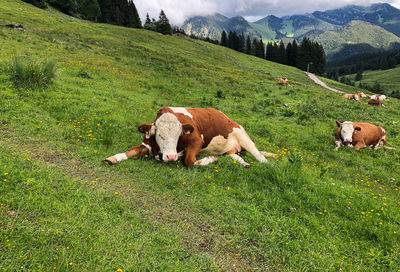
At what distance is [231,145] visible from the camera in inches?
279

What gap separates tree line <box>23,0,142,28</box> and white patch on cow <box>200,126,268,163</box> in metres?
61.3

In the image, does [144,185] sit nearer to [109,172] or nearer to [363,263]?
[109,172]

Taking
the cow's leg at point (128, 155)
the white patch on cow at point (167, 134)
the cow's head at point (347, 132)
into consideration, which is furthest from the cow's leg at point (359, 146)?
the cow's leg at point (128, 155)

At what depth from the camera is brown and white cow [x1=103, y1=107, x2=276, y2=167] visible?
5.77 metres

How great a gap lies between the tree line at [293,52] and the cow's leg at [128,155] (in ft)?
258

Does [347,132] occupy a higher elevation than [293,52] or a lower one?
lower

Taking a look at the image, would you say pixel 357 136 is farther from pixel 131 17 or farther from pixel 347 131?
pixel 131 17

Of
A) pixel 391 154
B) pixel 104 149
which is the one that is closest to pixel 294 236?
pixel 104 149

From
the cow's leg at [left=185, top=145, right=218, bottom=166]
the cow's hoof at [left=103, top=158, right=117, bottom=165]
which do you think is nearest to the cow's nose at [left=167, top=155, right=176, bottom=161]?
the cow's leg at [left=185, top=145, right=218, bottom=166]

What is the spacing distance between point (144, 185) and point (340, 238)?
422cm

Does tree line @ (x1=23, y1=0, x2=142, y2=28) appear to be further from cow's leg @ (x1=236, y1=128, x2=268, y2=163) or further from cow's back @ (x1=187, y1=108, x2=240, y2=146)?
cow's leg @ (x1=236, y1=128, x2=268, y2=163)

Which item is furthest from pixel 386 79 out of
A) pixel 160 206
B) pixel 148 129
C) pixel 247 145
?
pixel 160 206

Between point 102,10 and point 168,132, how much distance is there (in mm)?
79201

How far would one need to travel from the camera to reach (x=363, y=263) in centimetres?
338
